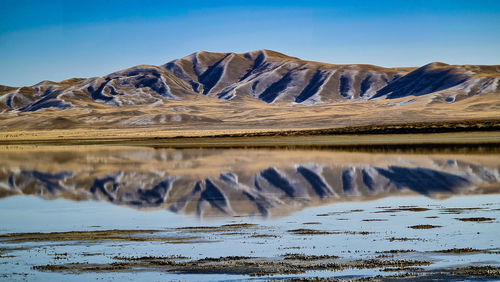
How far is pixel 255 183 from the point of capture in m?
31.7

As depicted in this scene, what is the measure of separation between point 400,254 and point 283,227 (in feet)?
16.5

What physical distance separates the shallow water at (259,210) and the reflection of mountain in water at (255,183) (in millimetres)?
56

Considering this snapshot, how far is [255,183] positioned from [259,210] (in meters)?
8.35

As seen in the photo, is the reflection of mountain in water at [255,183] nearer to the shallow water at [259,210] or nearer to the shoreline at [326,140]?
the shallow water at [259,210]

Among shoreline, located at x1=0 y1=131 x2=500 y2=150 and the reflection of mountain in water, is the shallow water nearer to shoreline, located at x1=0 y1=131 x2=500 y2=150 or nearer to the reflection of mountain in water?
the reflection of mountain in water

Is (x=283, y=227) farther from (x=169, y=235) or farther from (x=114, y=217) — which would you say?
(x=114, y=217)

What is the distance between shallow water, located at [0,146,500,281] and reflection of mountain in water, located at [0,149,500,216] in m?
0.06

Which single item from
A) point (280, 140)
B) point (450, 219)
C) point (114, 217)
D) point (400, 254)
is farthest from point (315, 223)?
point (280, 140)

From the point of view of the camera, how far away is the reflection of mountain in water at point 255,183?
25844mm

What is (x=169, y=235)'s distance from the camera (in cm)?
1848

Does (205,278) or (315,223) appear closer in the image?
(205,278)

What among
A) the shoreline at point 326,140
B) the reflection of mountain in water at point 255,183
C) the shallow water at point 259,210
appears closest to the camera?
the shallow water at point 259,210

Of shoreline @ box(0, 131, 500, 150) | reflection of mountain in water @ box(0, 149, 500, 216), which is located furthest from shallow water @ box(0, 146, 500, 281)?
shoreline @ box(0, 131, 500, 150)

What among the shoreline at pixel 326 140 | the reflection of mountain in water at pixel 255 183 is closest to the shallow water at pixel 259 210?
the reflection of mountain in water at pixel 255 183
